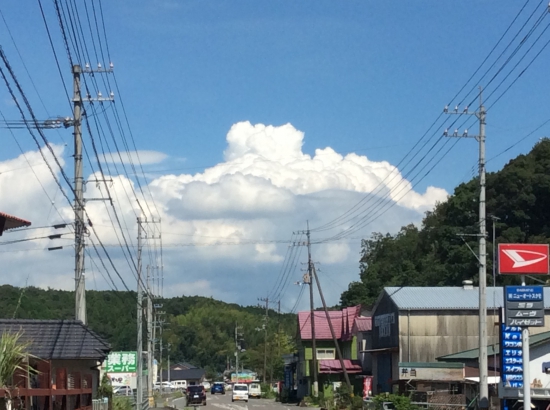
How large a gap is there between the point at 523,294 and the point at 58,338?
15.5 m

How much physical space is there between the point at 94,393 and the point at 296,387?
6270cm

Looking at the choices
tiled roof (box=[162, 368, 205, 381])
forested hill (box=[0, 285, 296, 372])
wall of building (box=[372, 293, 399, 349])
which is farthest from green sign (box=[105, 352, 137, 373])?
tiled roof (box=[162, 368, 205, 381])

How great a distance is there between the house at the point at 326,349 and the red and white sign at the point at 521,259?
4010 cm

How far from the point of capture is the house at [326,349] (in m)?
71.9

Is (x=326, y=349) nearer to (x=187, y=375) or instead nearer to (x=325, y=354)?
(x=325, y=354)

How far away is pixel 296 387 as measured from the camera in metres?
87.4

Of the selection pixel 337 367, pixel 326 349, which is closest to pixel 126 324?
pixel 326 349

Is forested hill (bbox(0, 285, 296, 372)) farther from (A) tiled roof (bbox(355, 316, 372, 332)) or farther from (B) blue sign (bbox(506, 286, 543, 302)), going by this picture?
(A) tiled roof (bbox(355, 316, 372, 332))

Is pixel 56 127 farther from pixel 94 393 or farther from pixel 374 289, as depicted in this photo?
pixel 374 289

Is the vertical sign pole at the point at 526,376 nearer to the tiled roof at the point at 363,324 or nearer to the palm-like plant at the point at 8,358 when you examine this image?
the palm-like plant at the point at 8,358

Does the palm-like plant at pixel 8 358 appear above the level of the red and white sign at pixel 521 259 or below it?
below

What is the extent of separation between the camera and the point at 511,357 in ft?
102

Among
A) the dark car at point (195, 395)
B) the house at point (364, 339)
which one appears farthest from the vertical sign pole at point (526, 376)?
the dark car at point (195, 395)

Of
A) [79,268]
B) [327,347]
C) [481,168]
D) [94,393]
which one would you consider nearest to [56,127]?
[79,268]
